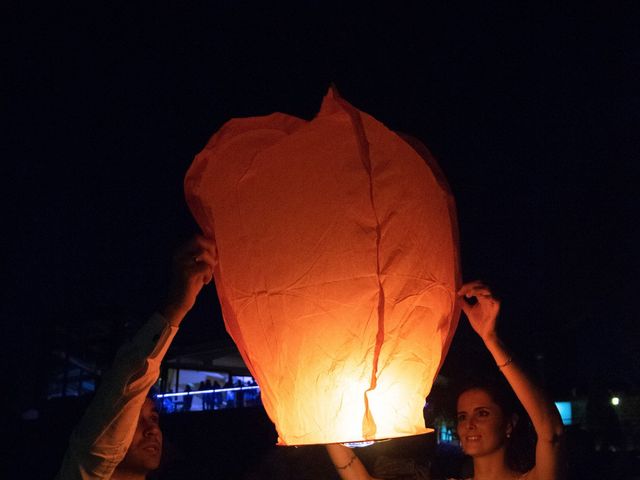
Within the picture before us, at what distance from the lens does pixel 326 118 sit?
1449 millimetres

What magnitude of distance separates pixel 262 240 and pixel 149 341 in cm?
44

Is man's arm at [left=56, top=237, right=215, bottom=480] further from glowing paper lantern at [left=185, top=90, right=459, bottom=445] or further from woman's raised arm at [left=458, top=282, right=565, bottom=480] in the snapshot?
woman's raised arm at [left=458, top=282, right=565, bottom=480]

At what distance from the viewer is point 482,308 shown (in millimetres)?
1867

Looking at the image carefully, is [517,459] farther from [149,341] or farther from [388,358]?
[149,341]

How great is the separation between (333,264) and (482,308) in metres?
0.72

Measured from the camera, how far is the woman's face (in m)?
2.19

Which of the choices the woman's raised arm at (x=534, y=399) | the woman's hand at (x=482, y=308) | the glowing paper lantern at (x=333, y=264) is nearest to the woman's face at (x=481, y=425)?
the woman's raised arm at (x=534, y=399)

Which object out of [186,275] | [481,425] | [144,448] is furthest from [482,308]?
[144,448]

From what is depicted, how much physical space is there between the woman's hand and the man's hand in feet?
2.80

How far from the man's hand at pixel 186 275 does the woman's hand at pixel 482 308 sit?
85 cm

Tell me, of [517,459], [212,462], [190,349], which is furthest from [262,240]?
[190,349]

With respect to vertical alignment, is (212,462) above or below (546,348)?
below

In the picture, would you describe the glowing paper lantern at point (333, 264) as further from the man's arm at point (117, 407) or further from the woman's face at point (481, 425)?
the woman's face at point (481, 425)

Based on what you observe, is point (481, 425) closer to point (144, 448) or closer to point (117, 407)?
point (144, 448)
